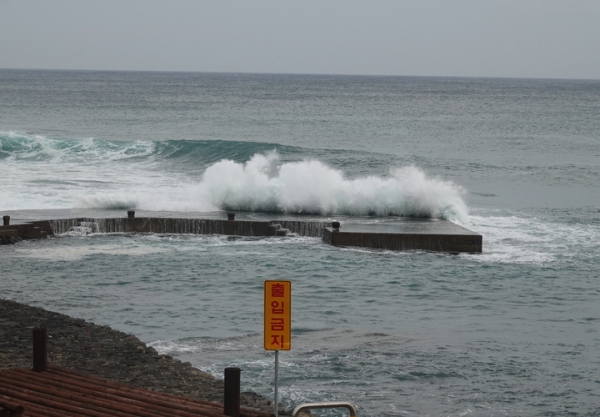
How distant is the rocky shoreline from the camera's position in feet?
40.5

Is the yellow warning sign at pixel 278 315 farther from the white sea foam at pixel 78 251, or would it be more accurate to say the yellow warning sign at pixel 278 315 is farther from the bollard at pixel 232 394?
the white sea foam at pixel 78 251

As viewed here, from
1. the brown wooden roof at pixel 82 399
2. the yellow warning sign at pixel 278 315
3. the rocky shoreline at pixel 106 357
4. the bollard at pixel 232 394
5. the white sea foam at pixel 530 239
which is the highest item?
the yellow warning sign at pixel 278 315

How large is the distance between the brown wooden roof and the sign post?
1.10 meters

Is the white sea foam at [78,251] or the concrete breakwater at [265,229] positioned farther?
the concrete breakwater at [265,229]

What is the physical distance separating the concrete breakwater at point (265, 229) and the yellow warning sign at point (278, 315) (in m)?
15.1

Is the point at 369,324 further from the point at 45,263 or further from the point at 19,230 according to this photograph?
the point at 19,230

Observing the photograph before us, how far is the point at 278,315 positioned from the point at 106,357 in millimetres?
4886

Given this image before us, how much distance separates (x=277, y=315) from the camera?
9312 mm

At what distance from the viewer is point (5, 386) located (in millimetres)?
10719

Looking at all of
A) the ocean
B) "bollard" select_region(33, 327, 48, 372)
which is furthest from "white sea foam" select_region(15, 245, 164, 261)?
"bollard" select_region(33, 327, 48, 372)

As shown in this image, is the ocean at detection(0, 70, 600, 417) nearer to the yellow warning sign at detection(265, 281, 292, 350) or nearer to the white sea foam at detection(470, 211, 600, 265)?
the white sea foam at detection(470, 211, 600, 265)

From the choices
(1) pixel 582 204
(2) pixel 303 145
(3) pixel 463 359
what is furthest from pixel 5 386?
(2) pixel 303 145

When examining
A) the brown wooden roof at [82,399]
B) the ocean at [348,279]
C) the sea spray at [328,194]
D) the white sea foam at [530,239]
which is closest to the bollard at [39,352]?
the brown wooden roof at [82,399]

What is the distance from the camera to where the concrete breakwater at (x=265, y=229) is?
24.3m
